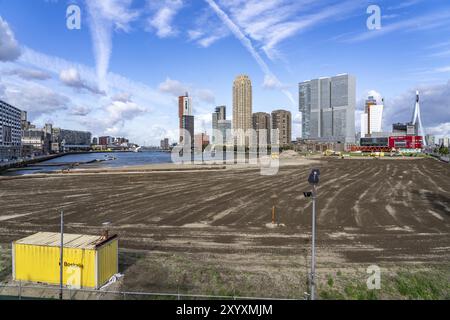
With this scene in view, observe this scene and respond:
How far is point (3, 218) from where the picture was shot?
89.7ft

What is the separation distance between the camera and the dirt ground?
49.8 feet

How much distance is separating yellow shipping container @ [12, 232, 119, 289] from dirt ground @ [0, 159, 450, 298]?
1383 mm

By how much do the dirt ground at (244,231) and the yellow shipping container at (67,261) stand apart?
1.38 meters

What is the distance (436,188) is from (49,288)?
49.9m

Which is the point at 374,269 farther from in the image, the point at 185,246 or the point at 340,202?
the point at 340,202

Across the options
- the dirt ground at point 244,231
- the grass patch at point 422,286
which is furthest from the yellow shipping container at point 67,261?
the grass patch at point 422,286

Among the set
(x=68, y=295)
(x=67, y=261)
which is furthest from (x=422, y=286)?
(x=67, y=261)

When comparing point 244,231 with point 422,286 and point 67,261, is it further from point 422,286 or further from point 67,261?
point 67,261

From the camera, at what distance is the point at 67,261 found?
13.6 meters

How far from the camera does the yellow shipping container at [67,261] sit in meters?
13.5

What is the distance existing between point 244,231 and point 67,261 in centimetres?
1261

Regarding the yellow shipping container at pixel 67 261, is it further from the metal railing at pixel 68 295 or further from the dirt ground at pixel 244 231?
the dirt ground at pixel 244 231

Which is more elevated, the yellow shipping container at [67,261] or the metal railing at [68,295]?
the yellow shipping container at [67,261]
